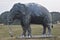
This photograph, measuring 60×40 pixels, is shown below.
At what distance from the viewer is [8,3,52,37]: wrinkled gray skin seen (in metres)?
10.4

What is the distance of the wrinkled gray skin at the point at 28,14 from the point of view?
34.0ft

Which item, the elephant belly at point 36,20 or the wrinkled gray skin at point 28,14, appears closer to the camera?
the wrinkled gray skin at point 28,14

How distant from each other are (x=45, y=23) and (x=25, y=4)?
1104 millimetres

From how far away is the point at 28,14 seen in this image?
10.4 meters

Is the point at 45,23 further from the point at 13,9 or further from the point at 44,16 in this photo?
the point at 13,9

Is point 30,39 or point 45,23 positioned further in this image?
point 45,23

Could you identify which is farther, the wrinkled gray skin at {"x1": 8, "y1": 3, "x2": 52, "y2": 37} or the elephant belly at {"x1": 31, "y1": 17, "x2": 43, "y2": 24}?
the elephant belly at {"x1": 31, "y1": 17, "x2": 43, "y2": 24}

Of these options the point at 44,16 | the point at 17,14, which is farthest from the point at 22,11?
the point at 44,16

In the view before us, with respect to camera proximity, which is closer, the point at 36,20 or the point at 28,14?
the point at 28,14

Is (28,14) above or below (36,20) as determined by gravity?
above

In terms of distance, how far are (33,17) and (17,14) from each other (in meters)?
0.63

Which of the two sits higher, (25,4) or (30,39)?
(25,4)

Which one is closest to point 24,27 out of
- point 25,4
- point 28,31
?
point 28,31

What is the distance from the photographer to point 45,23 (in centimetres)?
1096
